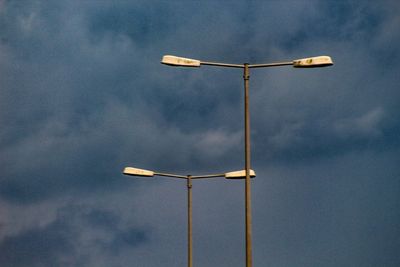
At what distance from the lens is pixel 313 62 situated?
28125mm

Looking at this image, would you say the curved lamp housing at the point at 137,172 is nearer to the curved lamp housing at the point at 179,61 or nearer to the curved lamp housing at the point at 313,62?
the curved lamp housing at the point at 179,61

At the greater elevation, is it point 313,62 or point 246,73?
point 313,62

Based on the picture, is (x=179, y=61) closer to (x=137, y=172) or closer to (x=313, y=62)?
(x=313, y=62)

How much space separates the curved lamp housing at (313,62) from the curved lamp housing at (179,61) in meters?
2.90

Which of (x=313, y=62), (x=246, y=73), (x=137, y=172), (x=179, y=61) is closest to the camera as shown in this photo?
(x=313, y=62)

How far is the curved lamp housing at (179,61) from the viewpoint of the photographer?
28.5m

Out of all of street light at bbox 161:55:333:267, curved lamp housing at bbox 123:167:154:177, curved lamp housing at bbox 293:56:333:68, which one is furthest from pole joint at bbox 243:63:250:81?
curved lamp housing at bbox 123:167:154:177

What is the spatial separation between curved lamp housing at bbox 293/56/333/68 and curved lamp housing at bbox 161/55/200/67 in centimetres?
290

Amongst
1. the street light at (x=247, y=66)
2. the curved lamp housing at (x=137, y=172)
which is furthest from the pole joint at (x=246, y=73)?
the curved lamp housing at (x=137, y=172)

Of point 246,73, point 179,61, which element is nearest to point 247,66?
point 246,73

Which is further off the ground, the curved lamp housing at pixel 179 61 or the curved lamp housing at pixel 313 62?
the curved lamp housing at pixel 179 61

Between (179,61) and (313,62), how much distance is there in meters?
3.85

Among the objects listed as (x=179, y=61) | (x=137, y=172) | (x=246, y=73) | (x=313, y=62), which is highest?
(x=179, y=61)

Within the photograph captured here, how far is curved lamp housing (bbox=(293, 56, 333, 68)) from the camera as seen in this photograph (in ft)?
91.4
